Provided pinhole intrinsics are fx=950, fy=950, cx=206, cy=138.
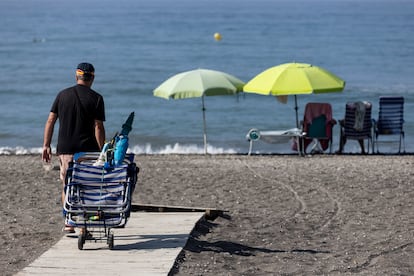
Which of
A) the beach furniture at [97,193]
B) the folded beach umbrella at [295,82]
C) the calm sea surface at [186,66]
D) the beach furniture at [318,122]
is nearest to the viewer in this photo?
the beach furniture at [97,193]

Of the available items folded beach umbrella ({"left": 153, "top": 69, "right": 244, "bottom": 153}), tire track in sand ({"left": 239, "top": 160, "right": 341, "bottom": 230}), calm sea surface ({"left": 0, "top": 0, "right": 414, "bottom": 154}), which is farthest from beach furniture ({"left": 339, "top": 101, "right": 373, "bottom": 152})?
tire track in sand ({"left": 239, "top": 160, "right": 341, "bottom": 230})

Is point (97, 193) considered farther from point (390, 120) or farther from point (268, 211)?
point (390, 120)

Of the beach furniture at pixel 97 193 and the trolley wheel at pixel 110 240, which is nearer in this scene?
the beach furniture at pixel 97 193

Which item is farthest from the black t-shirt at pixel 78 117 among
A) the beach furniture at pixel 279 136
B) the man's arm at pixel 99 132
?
the beach furniture at pixel 279 136

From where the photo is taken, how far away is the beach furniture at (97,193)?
291 inches

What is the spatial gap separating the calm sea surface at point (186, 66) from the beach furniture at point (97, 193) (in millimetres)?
12041

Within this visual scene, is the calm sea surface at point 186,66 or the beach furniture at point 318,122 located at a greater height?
the beach furniture at point 318,122

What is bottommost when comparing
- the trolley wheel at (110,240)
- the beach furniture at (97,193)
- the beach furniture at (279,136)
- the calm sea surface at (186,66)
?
the calm sea surface at (186,66)

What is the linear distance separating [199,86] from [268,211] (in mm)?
5922

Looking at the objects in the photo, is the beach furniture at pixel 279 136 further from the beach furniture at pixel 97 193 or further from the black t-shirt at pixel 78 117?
the beach furniture at pixel 97 193

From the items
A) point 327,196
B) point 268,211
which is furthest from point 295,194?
point 268,211

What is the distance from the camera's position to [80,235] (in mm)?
7582

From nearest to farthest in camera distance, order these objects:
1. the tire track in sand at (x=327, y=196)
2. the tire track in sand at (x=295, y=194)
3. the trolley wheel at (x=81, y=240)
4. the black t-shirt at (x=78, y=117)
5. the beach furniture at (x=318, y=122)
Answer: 1. the trolley wheel at (x=81, y=240)
2. the black t-shirt at (x=78, y=117)
3. the tire track in sand at (x=327, y=196)
4. the tire track in sand at (x=295, y=194)
5. the beach furniture at (x=318, y=122)

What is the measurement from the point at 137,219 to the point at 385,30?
2293 inches
